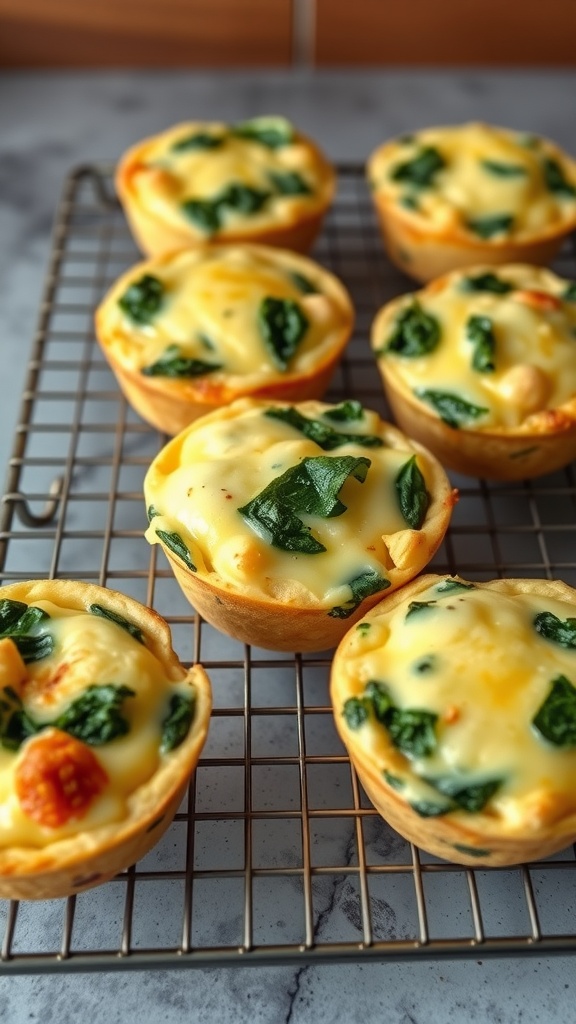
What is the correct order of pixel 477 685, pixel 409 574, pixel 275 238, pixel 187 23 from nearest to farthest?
pixel 477 685, pixel 409 574, pixel 275 238, pixel 187 23

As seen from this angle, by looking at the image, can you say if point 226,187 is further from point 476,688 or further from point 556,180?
point 476,688

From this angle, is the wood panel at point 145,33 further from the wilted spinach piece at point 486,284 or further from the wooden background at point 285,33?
the wilted spinach piece at point 486,284

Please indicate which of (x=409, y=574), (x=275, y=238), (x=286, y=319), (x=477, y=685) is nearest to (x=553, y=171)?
(x=275, y=238)

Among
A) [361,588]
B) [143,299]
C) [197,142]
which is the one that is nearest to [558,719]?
[361,588]

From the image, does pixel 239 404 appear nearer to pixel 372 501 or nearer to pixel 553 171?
pixel 372 501

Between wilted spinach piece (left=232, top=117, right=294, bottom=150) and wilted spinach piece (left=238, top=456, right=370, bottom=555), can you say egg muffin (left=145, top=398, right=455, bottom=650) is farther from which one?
wilted spinach piece (left=232, top=117, right=294, bottom=150)
